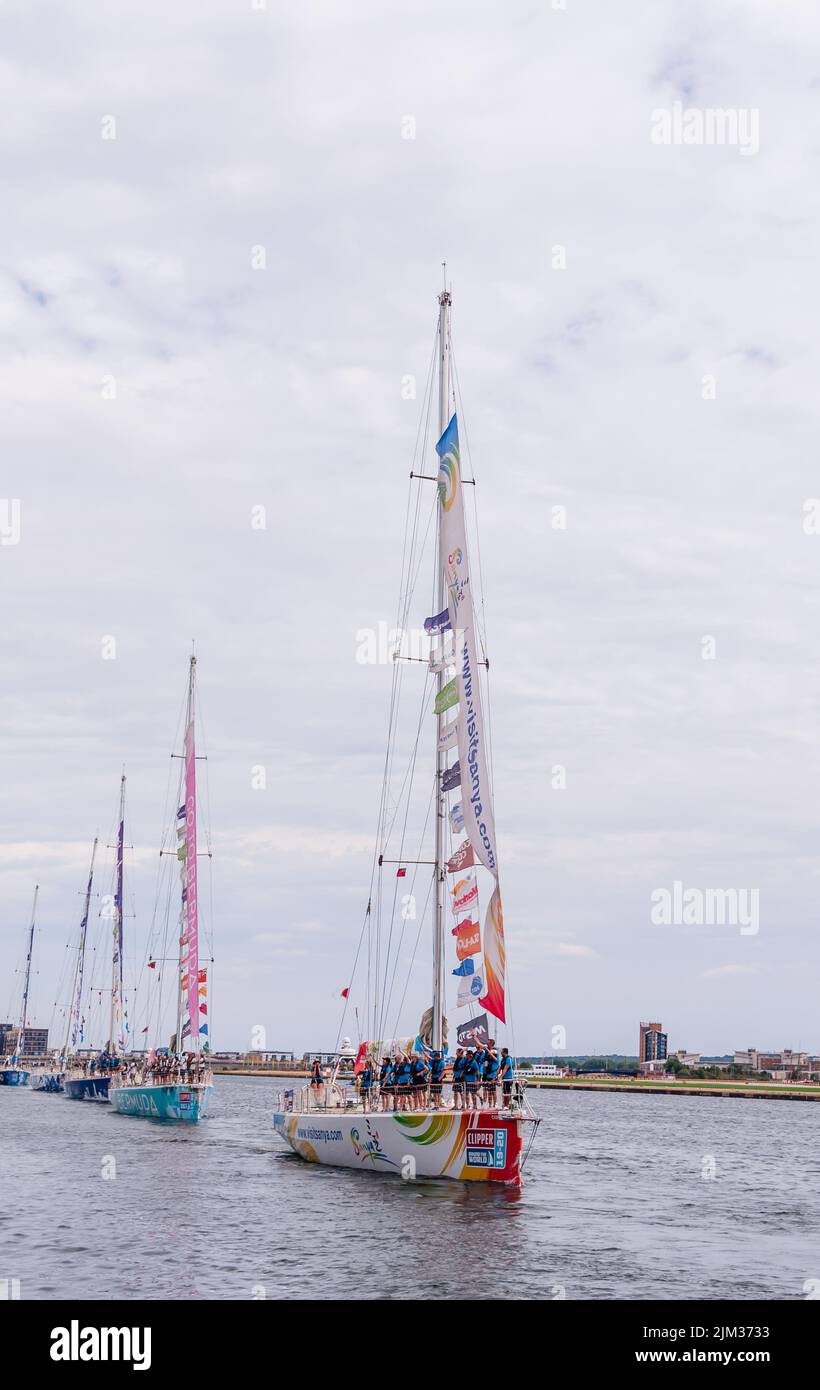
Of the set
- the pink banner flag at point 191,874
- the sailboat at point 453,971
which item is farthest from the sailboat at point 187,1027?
the sailboat at point 453,971

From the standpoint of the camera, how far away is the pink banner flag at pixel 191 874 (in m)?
59.8

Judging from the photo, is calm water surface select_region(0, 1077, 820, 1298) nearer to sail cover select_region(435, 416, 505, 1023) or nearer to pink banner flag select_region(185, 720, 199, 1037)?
sail cover select_region(435, 416, 505, 1023)

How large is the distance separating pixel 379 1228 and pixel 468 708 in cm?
1437

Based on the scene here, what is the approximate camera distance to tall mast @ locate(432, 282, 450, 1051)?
36062 millimetres

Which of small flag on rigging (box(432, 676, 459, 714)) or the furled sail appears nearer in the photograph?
small flag on rigging (box(432, 676, 459, 714))

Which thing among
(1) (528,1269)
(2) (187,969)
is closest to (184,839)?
(2) (187,969)

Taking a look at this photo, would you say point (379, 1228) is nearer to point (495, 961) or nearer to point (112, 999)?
point (495, 961)

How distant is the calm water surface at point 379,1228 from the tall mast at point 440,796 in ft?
16.0

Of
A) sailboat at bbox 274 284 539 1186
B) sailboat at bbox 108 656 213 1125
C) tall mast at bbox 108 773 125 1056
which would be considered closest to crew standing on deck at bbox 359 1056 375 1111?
sailboat at bbox 274 284 539 1186

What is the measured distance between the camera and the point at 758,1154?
62.3 meters
